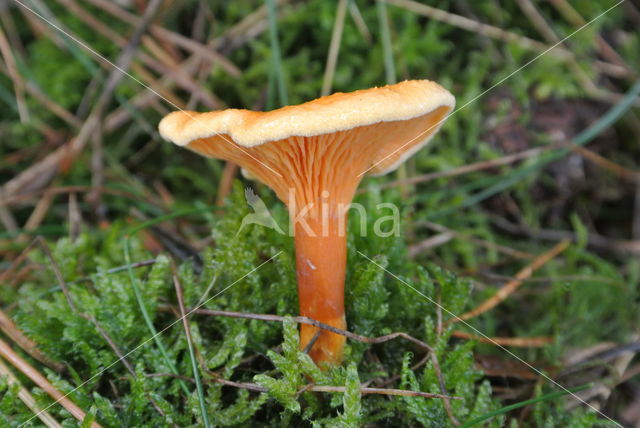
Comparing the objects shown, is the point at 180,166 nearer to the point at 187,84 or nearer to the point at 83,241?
the point at 187,84

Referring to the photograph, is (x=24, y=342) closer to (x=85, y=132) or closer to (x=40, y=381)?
(x=40, y=381)

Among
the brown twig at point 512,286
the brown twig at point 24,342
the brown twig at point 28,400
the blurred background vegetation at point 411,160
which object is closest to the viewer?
the brown twig at point 28,400

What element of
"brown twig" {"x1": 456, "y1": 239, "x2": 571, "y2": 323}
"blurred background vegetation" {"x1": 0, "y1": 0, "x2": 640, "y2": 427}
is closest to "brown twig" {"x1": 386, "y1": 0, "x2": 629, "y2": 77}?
"blurred background vegetation" {"x1": 0, "y1": 0, "x2": 640, "y2": 427}

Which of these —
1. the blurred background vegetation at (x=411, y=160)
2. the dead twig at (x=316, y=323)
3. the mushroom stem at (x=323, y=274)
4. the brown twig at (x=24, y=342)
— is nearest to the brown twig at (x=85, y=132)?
the blurred background vegetation at (x=411, y=160)

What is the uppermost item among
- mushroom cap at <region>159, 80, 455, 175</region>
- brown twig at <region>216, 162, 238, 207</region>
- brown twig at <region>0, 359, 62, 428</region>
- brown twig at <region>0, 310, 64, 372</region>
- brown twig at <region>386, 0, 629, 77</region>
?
brown twig at <region>386, 0, 629, 77</region>

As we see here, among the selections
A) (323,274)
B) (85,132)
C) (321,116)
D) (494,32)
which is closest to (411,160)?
(494,32)

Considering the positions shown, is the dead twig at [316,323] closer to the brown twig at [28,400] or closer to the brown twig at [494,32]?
the brown twig at [28,400]

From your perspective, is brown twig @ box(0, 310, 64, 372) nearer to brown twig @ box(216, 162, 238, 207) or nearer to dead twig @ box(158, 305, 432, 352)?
dead twig @ box(158, 305, 432, 352)
